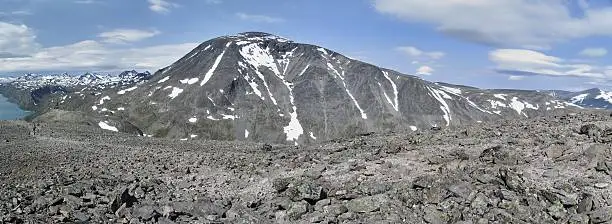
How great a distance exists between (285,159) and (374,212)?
10.4 meters

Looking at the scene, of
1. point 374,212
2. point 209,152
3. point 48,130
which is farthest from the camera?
point 48,130

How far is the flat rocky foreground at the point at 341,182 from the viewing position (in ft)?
56.1

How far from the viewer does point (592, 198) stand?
1722cm

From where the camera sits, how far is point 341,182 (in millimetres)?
21234

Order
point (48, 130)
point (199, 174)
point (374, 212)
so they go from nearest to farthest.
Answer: point (374, 212) → point (199, 174) → point (48, 130)

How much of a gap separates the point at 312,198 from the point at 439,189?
4.84 m

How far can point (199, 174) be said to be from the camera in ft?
81.8

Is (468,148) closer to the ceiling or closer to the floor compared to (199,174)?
closer to the ceiling

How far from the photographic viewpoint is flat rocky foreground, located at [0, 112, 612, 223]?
17.1 meters

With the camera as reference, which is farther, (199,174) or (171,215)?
(199,174)

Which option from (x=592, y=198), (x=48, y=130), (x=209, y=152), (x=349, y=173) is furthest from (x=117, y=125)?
(x=592, y=198)

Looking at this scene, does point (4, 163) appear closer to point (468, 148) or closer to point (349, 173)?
point (349, 173)

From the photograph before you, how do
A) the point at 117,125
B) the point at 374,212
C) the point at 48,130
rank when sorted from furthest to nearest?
1. the point at 117,125
2. the point at 48,130
3. the point at 374,212

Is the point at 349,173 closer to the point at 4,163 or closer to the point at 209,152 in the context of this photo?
the point at 209,152
